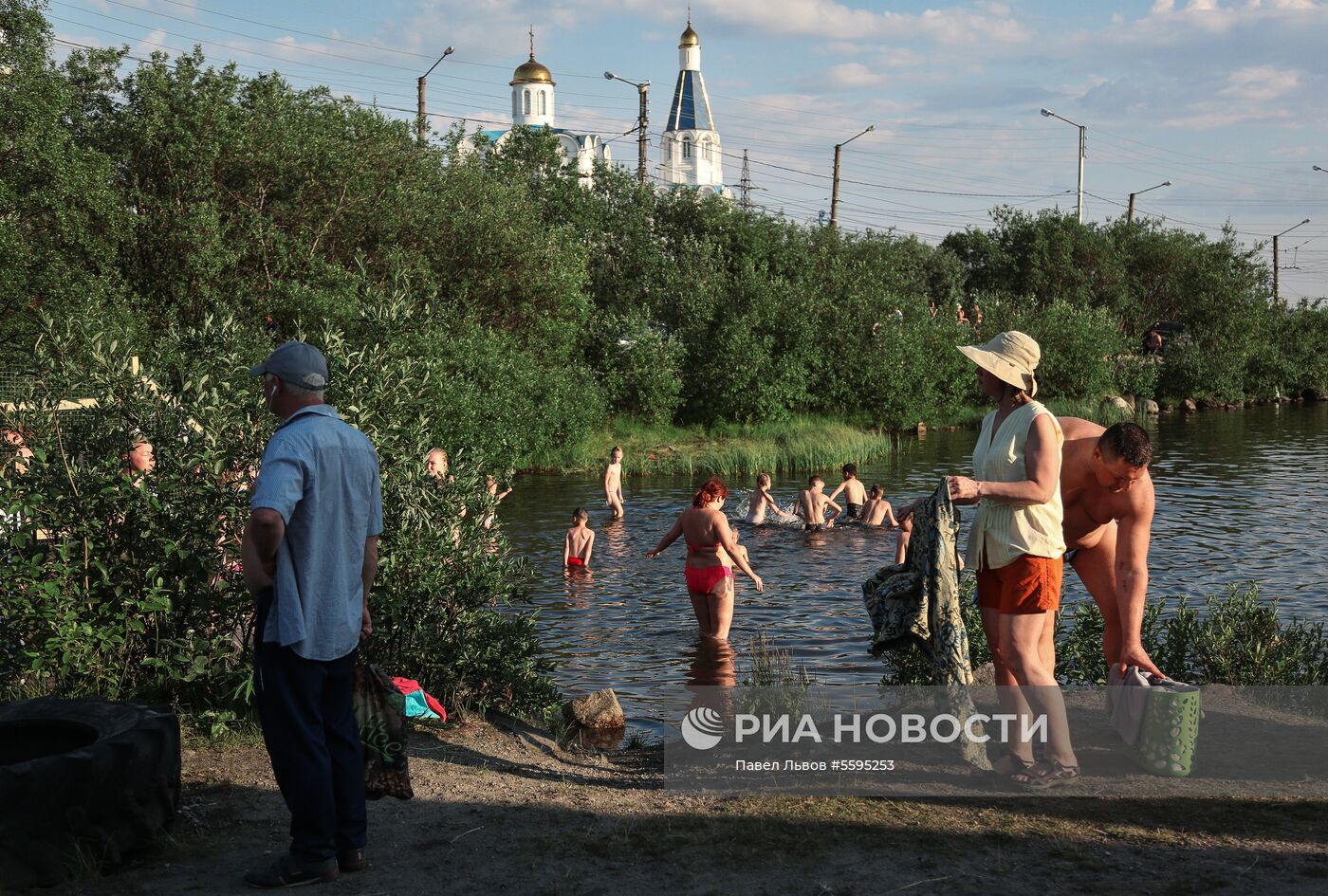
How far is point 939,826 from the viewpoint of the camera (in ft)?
17.3

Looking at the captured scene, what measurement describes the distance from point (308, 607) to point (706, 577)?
7196 mm

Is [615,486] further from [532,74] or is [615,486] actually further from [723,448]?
[532,74]

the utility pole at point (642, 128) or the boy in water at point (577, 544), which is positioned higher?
the utility pole at point (642, 128)

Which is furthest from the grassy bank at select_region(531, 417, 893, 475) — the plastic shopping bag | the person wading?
the person wading

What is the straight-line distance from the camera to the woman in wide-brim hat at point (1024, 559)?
5762 mm

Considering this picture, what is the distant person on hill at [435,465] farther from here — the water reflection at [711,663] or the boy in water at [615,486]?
the boy in water at [615,486]

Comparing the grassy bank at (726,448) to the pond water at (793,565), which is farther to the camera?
the grassy bank at (726,448)

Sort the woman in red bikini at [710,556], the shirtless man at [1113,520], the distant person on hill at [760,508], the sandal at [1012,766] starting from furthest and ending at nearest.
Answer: the distant person on hill at [760,508]
the woman in red bikini at [710,556]
the shirtless man at [1113,520]
the sandal at [1012,766]

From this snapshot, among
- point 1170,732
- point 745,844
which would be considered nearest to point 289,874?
point 745,844

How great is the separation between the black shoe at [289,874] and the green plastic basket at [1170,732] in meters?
3.98

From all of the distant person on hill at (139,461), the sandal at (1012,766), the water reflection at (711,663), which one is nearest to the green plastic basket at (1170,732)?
the sandal at (1012,766)

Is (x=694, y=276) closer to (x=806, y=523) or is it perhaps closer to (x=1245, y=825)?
(x=806, y=523)

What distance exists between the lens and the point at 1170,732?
6.01 metres

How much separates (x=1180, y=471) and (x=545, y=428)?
53.6ft
